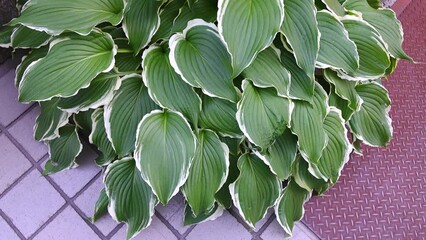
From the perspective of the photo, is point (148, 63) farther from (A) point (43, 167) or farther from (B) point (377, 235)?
(B) point (377, 235)

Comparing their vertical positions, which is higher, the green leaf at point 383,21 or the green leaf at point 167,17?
the green leaf at point 167,17

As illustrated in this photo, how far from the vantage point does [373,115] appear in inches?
55.8

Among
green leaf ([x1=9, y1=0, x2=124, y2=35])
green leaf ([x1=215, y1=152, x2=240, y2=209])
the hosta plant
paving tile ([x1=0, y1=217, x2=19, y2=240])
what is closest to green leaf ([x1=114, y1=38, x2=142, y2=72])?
the hosta plant

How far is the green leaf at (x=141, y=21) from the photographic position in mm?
1218

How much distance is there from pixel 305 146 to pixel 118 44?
57 cm

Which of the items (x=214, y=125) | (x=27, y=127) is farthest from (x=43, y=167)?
(x=214, y=125)

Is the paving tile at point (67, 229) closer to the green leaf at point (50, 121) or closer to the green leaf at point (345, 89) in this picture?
the green leaf at point (50, 121)

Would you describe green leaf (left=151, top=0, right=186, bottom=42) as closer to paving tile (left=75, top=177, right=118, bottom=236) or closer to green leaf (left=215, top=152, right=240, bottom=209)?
green leaf (left=215, top=152, right=240, bottom=209)

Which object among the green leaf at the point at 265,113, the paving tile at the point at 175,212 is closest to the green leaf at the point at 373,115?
the green leaf at the point at 265,113

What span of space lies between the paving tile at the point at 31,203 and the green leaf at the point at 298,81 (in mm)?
754

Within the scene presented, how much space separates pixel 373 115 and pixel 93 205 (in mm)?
858

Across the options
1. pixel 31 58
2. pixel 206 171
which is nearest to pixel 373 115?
pixel 206 171

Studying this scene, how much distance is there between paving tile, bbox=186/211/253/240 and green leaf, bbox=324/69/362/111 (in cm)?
48

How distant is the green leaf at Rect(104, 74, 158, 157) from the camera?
1.23 meters
